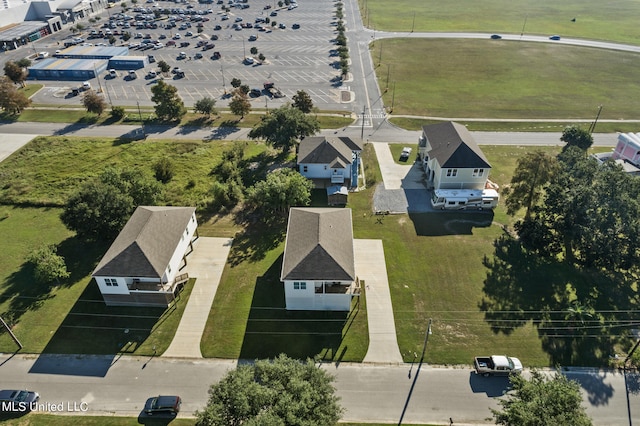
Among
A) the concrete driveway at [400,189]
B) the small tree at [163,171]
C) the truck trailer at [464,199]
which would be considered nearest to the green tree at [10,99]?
the small tree at [163,171]

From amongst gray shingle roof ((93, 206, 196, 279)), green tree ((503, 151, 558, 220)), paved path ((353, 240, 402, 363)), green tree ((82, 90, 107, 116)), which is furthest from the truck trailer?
green tree ((82, 90, 107, 116))

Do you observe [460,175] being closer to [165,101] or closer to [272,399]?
[272,399]

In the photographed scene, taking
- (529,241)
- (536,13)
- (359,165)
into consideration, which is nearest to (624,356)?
(529,241)

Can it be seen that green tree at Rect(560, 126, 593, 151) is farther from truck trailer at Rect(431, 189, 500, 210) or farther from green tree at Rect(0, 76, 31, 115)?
green tree at Rect(0, 76, 31, 115)

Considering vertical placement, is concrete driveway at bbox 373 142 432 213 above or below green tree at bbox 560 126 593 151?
below
